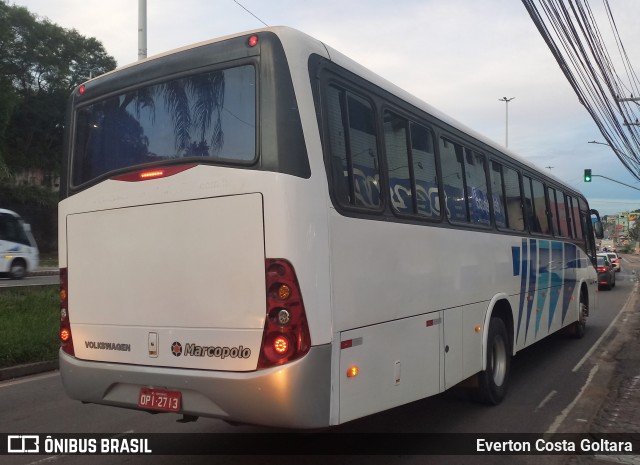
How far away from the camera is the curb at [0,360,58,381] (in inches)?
321

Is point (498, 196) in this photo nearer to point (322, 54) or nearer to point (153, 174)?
point (322, 54)

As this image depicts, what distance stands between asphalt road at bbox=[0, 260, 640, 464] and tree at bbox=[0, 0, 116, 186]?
43.9 metres

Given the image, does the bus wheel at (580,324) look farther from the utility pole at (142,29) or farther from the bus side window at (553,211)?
the utility pole at (142,29)

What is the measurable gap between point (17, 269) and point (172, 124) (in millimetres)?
23377

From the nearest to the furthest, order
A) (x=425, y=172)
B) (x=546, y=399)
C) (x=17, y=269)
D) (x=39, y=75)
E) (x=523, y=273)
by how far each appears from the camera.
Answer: (x=425, y=172) < (x=546, y=399) < (x=523, y=273) < (x=17, y=269) < (x=39, y=75)

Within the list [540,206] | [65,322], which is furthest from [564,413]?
[65,322]

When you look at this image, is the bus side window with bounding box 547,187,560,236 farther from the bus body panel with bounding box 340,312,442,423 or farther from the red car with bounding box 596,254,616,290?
the red car with bounding box 596,254,616,290

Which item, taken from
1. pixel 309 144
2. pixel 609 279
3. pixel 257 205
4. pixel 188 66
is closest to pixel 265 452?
pixel 257 205

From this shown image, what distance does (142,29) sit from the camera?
12148 mm

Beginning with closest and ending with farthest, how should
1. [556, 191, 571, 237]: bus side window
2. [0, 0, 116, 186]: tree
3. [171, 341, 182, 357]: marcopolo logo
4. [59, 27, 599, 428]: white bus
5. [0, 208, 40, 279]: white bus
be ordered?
1. [59, 27, 599, 428]: white bus
2. [171, 341, 182, 357]: marcopolo logo
3. [556, 191, 571, 237]: bus side window
4. [0, 208, 40, 279]: white bus
5. [0, 0, 116, 186]: tree

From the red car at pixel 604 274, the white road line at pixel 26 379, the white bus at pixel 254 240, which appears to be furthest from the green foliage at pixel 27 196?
the white bus at pixel 254 240

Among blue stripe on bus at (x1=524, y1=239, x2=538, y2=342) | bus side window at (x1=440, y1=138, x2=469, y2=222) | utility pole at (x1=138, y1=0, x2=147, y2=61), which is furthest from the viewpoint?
utility pole at (x1=138, y1=0, x2=147, y2=61)

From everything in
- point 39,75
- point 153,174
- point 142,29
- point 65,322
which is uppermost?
point 39,75

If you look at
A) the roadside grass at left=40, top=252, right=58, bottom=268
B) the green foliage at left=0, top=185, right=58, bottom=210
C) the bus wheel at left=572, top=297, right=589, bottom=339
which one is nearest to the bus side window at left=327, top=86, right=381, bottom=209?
the bus wheel at left=572, top=297, right=589, bottom=339
